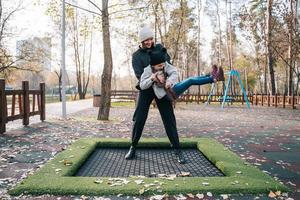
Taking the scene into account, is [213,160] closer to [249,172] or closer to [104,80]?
[249,172]

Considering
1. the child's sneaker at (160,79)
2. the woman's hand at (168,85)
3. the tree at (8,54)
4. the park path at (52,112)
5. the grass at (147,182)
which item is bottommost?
the park path at (52,112)

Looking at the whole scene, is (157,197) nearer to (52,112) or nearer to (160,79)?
(160,79)

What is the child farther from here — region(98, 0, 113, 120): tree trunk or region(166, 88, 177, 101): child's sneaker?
region(98, 0, 113, 120): tree trunk

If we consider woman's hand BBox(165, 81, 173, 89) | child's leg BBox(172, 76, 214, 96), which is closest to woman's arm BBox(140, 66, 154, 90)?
woman's hand BBox(165, 81, 173, 89)

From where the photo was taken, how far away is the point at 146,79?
455 cm

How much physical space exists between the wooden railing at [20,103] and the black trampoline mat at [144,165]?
320 cm

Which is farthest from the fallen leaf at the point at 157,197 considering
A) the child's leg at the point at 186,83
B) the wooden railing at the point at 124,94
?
the wooden railing at the point at 124,94

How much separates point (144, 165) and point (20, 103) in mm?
5699

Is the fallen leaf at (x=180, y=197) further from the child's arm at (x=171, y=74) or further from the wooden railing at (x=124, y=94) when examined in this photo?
the wooden railing at (x=124, y=94)

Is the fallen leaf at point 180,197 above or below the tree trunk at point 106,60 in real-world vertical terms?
below

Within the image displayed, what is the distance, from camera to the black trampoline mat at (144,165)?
412 centimetres

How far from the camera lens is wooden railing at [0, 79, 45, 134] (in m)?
7.47

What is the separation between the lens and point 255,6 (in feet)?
98.2

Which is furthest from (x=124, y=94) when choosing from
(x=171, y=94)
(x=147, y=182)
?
(x=147, y=182)
